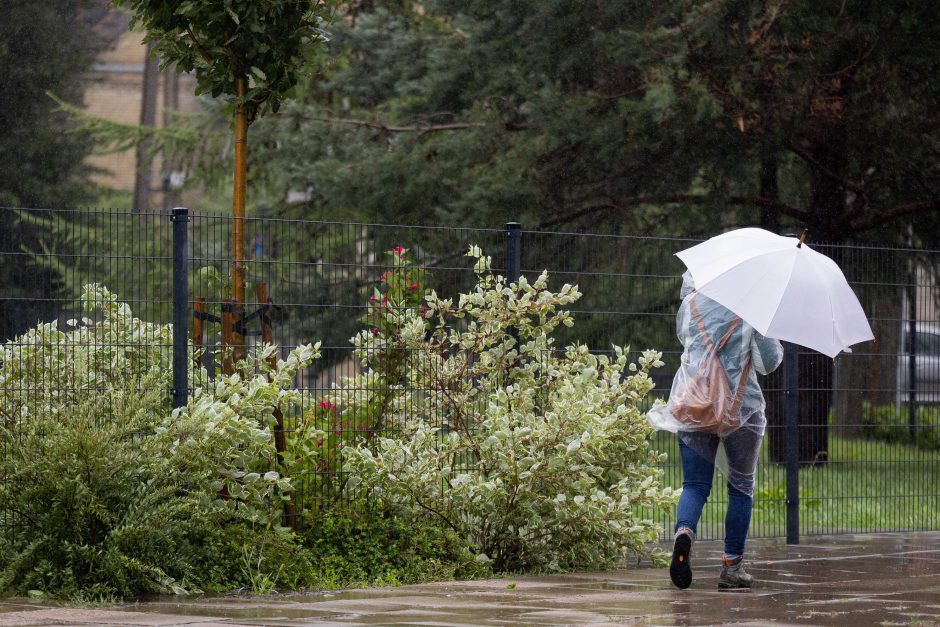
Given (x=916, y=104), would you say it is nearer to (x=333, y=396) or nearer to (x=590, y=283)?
(x=590, y=283)

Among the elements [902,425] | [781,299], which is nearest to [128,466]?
[781,299]

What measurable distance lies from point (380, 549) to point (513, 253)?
215 cm

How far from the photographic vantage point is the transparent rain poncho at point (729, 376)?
7.47 meters

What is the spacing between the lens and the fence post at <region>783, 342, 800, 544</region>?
32.6 feet

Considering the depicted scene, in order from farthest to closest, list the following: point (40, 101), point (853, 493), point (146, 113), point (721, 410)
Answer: point (146, 113), point (40, 101), point (853, 493), point (721, 410)

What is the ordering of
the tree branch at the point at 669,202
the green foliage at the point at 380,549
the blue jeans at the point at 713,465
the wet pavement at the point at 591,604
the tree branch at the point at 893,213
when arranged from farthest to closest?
the tree branch at the point at 669,202 → the tree branch at the point at 893,213 → the green foliage at the point at 380,549 → the blue jeans at the point at 713,465 → the wet pavement at the point at 591,604

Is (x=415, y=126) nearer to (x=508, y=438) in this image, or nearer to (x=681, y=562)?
(x=508, y=438)

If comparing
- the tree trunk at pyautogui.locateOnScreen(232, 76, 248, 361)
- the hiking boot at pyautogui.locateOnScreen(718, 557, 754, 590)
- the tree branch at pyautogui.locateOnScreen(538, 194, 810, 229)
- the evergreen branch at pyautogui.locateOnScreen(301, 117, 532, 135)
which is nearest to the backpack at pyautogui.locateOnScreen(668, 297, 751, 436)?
the hiking boot at pyautogui.locateOnScreen(718, 557, 754, 590)

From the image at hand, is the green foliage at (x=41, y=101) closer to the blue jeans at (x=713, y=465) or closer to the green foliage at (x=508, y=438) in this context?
the green foliage at (x=508, y=438)

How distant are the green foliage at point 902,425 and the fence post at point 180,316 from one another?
210 inches

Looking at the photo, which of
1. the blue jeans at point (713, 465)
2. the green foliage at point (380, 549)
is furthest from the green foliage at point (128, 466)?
the blue jeans at point (713, 465)

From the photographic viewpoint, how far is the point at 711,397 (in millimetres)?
7418

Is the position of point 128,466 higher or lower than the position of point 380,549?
higher

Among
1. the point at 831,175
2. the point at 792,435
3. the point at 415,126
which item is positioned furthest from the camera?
the point at 415,126
